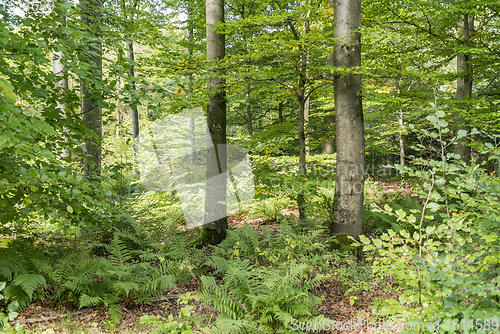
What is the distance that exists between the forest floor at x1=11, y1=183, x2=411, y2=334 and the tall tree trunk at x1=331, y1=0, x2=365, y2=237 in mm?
1180

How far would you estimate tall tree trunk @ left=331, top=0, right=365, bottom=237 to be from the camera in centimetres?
455

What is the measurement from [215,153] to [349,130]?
247cm

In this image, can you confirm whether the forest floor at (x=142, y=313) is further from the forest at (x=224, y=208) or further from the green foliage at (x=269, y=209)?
the green foliage at (x=269, y=209)

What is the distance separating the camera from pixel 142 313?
3.37m

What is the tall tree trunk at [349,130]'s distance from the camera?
4.55 meters

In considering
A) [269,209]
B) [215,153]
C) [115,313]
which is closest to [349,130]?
[215,153]

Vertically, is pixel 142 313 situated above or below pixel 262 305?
below

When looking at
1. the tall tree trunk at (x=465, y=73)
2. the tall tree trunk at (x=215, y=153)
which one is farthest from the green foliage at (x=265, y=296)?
the tall tree trunk at (x=465, y=73)

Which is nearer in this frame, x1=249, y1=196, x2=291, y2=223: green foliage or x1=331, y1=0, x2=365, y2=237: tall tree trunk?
x1=331, y1=0, x2=365, y2=237: tall tree trunk

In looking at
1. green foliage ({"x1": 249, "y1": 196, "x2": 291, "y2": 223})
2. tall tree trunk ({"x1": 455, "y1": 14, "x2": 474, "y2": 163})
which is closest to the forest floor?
green foliage ({"x1": 249, "y1": 196, "x2": 291, "y2": 223})

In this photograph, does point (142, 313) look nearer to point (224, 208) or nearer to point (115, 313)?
point (115, 313)

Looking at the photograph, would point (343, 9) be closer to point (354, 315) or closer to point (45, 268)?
point (354, 315)

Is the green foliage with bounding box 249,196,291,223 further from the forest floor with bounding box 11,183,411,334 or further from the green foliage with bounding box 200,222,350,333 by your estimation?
the forest floor with bounding box 11,183,411,334

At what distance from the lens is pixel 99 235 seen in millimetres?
5395
